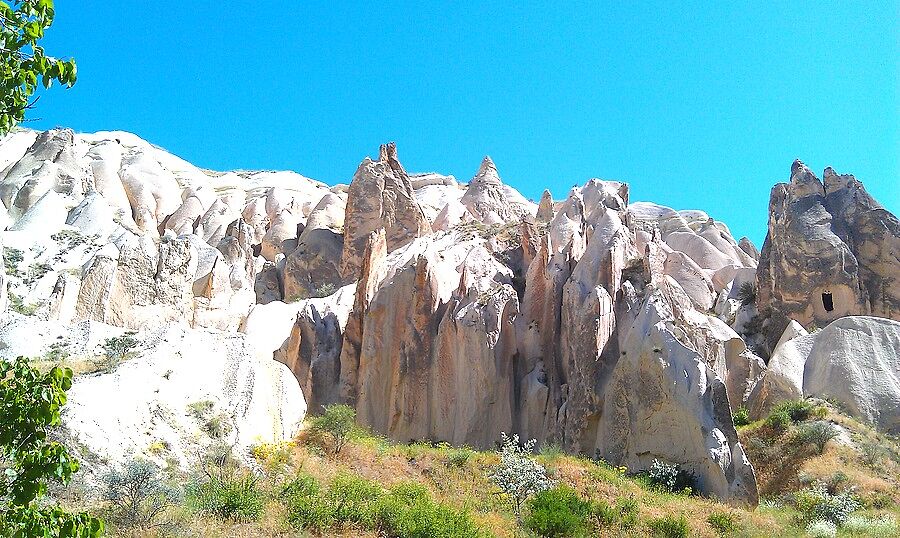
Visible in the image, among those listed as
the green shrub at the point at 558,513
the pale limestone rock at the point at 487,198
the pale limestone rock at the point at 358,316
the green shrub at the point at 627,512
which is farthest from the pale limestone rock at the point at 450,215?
the green shrub at the point at 558,513

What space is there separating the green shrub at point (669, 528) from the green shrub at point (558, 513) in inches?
54.3

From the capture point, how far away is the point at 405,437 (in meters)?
28.1

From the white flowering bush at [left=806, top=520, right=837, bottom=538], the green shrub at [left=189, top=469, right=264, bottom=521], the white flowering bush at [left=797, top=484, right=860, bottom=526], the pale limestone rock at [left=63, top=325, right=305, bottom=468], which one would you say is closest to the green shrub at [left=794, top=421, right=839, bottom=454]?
the white flowering bush at [left=797, top=484, right=860, bottom=526]

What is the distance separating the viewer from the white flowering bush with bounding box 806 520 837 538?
51.8ft

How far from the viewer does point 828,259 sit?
34781 mm

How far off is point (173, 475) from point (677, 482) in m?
13.1

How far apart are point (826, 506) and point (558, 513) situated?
7876 millimetres

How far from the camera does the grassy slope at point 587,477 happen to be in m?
14.5

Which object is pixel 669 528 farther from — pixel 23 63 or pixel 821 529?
pixel 23 63

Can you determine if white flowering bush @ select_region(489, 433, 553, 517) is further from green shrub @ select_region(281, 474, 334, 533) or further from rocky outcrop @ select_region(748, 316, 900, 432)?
rocky outcrop @ select_region(748, 316, 900, 432)

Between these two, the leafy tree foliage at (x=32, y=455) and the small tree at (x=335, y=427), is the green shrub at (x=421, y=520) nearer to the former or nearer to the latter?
the small tree at (x=335, y=427)

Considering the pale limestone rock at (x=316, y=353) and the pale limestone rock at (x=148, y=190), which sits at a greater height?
the pale limestone rock at (x=148, y=190)

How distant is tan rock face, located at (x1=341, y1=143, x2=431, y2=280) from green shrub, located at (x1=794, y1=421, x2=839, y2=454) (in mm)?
26116

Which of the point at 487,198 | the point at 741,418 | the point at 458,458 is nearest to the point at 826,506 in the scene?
the point at 741,418
